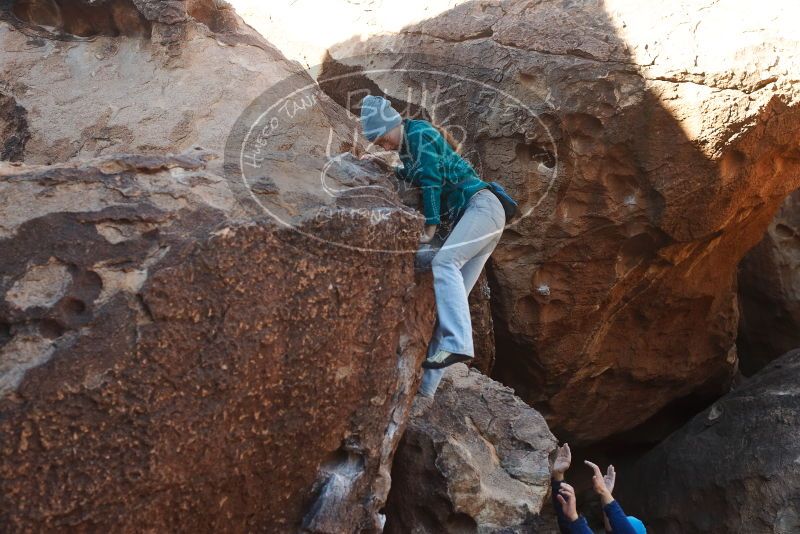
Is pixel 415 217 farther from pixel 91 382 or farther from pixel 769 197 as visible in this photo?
pixel 769 197

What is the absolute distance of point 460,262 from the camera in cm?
266

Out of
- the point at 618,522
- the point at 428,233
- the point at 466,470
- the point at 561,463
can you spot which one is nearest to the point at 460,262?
the point at 428,233

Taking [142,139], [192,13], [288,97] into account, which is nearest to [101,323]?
[142,139]

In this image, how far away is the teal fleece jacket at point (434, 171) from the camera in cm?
269

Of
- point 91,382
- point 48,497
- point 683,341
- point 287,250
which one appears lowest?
point 683,341

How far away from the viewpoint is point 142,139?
3152mm

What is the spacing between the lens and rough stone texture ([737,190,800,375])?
566 cm

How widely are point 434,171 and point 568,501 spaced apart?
4.18 feet

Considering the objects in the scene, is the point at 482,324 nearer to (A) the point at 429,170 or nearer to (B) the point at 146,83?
(A) the point at 429,170

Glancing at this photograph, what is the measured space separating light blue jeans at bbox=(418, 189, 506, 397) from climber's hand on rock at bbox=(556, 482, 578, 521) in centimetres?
73

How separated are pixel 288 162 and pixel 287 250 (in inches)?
19.8

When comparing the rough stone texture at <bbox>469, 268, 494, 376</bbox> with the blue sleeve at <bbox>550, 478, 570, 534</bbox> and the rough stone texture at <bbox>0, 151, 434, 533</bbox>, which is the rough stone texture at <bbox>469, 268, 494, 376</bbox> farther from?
the rough stone texture at <bbox>0, 151, 434, 533</bbox>

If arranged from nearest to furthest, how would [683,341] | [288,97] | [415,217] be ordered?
[415,217] < [288,97] < [683,341]

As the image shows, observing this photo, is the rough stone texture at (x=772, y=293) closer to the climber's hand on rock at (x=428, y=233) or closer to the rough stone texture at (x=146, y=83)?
the rough stone texture at (x=146, y=83)
